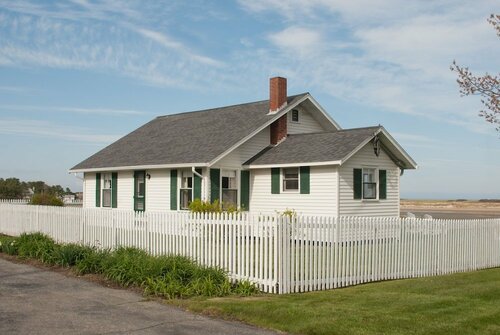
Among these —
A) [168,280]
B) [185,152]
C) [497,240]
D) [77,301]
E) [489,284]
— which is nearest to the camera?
[77,301]

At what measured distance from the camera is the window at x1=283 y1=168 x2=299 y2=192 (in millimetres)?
23000

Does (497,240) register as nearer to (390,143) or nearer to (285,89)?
(390,143)

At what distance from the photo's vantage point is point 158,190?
2564 cm

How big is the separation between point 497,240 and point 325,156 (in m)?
6.63

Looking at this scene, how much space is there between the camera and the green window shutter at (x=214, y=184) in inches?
911

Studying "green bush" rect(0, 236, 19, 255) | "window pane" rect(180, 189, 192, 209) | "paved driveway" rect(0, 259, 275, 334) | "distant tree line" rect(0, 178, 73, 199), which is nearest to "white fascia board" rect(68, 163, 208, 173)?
"window pane" rect(180, 189, 192, 209)

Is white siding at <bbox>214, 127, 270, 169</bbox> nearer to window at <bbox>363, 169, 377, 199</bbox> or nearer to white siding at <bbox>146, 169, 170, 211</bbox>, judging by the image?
white siding at <bbox>146, 169, 170, 211</bbox>

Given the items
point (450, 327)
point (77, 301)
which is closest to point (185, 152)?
point (77, 301)

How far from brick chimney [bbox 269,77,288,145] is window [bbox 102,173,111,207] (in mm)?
9159

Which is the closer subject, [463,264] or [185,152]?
[463,264]

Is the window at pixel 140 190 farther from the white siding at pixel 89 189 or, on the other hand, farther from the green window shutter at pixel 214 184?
the green window shutter at pixel 214 184

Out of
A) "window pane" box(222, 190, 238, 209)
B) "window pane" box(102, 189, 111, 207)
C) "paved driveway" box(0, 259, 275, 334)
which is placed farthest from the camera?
"window pane" box(102, 189, 111, 207)

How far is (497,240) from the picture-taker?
17203 millimetres

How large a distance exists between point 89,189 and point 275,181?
12.1 meters
